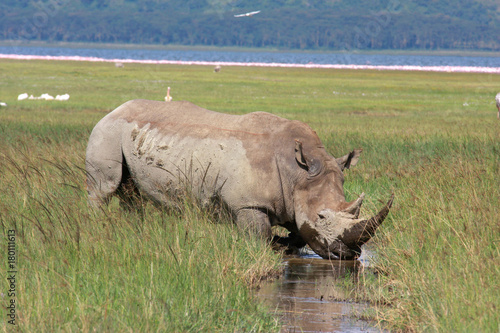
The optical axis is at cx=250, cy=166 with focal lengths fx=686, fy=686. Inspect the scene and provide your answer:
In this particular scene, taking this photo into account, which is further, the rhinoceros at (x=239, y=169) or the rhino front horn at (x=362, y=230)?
the rhinoceros at (x=239, y=169)

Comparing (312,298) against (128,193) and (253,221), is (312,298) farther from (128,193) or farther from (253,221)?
(128,193)

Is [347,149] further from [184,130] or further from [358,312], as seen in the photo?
[358,312]

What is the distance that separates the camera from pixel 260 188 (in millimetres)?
6832

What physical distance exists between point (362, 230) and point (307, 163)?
0.90 metres

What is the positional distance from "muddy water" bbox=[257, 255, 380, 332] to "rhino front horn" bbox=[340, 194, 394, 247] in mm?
303

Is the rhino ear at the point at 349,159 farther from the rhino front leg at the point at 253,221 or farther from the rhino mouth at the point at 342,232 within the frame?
the rhino front leg at the point at 253,221

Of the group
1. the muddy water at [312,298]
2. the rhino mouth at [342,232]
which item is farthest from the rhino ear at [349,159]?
the muddy water at [312,298]

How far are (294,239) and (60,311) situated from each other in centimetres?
338

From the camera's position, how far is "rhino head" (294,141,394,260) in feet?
21.0

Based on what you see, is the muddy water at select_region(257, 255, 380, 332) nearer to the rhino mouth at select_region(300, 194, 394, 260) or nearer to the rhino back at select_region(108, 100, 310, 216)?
the rhino mouth at select_region(300, 194, 394, 260)

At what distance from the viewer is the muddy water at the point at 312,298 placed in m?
5.41

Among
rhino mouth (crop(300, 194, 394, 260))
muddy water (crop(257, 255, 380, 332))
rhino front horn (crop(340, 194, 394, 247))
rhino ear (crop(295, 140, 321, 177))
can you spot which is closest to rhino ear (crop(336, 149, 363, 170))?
rhino ear (crop(295, 140, 321, 177))

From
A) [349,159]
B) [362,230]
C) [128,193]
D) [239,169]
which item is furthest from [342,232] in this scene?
[128,193]

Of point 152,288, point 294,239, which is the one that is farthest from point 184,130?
point 152,288
